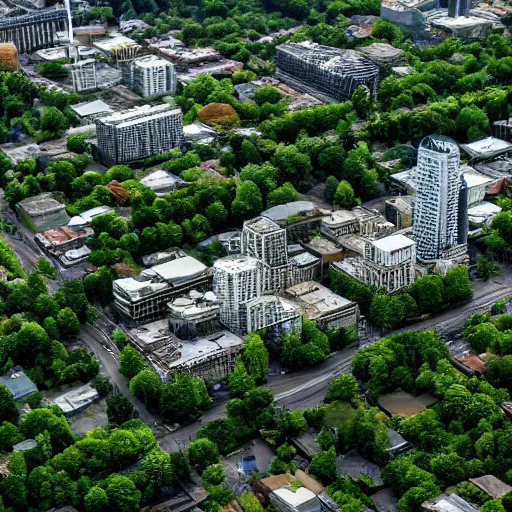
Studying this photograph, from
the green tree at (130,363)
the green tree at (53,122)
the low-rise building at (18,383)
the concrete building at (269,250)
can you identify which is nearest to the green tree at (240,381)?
the green tree at (130,363)

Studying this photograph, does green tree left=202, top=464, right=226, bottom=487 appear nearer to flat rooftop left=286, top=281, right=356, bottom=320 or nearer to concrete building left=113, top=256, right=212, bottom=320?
flat rooftop left=286, top=281, right=356, bottom=320

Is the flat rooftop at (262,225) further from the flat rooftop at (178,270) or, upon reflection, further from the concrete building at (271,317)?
the concrete building at (271,317)

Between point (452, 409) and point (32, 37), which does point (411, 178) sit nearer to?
point (452, 409)

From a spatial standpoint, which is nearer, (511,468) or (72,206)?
(511,468)

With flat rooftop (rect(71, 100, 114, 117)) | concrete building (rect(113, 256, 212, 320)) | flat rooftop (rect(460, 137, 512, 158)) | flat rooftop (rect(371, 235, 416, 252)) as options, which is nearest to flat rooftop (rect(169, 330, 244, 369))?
concrete building (rect(113, 256, 212, 320))

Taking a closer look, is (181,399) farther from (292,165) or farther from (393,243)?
(292,165)

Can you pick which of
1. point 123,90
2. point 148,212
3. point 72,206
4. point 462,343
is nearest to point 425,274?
point 462,343

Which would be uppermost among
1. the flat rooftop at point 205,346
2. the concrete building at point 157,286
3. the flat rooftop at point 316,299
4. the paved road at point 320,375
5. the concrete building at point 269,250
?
the concrete building at point 269,250

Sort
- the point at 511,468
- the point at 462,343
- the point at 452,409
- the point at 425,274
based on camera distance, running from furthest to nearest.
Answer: the point at 425,274, the point at 462,343, the point at 452,409, the point at 511,468
